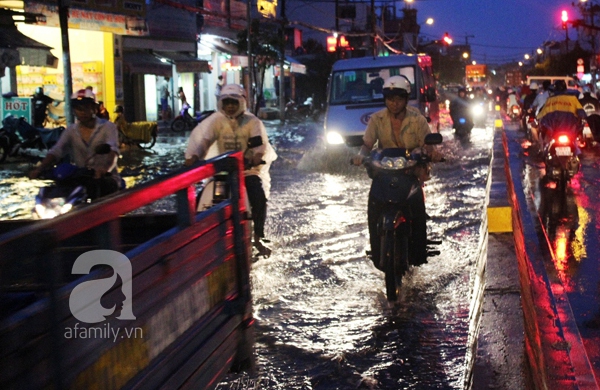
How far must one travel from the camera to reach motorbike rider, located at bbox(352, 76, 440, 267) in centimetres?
643

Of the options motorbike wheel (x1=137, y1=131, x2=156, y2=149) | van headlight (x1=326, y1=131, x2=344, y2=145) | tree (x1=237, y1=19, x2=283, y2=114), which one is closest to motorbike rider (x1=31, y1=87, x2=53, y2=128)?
motorbike wheel (x1=137, y1=131, x2=156, y2=149)

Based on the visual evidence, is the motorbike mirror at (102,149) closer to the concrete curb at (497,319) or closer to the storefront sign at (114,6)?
the concrete curb at (497,319)

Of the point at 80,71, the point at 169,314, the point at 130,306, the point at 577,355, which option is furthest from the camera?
the point at 80,71

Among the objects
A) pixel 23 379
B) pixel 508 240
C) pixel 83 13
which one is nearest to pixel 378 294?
pixel 508 240

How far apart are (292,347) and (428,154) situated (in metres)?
2.08

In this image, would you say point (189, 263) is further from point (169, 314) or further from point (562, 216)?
point (562, 216)

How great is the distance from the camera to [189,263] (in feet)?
10.4

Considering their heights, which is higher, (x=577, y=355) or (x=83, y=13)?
(x=83, y=13)

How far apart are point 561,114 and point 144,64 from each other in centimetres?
1907

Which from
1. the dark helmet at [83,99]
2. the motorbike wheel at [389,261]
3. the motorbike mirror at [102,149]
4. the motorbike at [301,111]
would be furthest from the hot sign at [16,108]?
the motorbike at [301,111]

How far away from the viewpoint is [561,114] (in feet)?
40.2

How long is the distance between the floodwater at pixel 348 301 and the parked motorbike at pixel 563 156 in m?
1.21

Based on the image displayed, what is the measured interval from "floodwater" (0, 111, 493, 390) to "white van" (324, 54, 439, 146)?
3382 millimetres

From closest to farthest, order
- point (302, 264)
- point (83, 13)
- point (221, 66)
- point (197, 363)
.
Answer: point (197, 363), point (302, 264), point (83, 13), point (221, 66)
